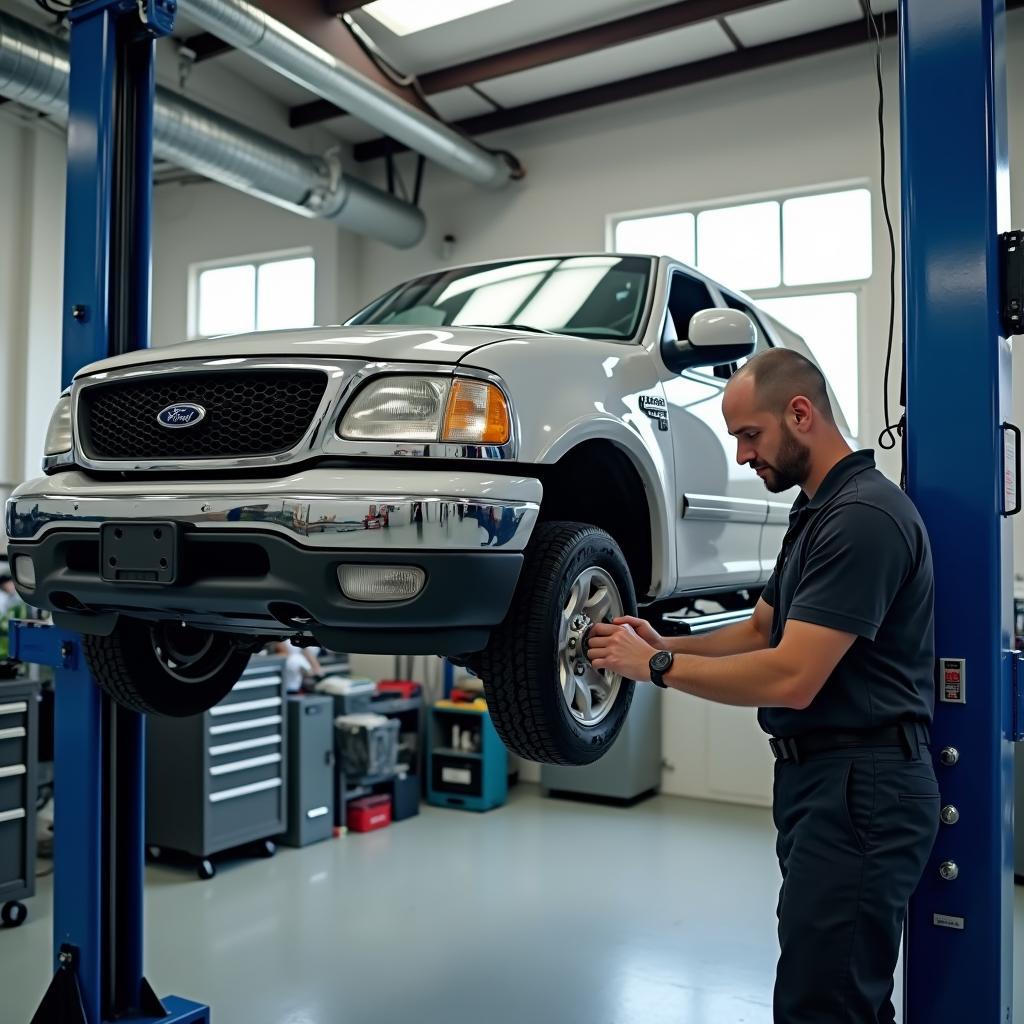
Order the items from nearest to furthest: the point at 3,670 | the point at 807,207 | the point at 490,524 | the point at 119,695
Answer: the point at 490,524 → the point at 119,695 → the point at 3,670 → the point at 807,207

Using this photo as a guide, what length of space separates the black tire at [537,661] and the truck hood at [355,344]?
40 centimetres

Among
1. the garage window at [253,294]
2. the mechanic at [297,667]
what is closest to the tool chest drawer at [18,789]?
the mechanic at [297,667]

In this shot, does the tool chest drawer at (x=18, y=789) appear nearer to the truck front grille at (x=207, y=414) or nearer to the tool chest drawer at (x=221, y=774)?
the tool chest drawer at (x=221, y=774)

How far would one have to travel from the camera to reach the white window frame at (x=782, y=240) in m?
6.24

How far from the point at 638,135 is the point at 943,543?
559 centimetres

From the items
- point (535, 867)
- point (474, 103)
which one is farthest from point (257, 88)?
point (535, 867)

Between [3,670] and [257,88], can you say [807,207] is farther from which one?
[3,670]

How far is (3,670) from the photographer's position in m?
4.40

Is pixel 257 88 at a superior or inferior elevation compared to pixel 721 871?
superior

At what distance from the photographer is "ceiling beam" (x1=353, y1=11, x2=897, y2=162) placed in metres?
6.14

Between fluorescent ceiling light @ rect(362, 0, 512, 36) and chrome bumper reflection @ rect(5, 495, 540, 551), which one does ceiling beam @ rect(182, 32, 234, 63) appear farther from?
chrome bumper reflection @ rect(5, 495, 540, 551)

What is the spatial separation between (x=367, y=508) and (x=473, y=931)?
2.98m

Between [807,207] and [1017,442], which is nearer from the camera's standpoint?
[1017,442]

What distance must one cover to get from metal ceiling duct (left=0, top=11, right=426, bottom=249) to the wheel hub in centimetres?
431
